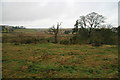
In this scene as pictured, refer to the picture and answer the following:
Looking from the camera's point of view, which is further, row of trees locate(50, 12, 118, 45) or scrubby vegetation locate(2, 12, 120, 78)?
row of trees locate(50, 12, 118, 45)

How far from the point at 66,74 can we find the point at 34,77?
6.45ft

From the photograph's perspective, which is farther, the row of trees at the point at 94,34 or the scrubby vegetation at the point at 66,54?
the row of trees at the point at 94,34

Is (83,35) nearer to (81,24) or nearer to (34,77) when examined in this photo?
(81,24)

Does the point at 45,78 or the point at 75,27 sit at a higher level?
the point at 75,27

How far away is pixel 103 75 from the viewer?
8.38 meters

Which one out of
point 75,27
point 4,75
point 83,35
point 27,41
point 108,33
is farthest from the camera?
point 75,27

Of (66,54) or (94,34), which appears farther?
(94,34)

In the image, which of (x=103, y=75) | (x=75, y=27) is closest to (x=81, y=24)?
(x=75, y=27)

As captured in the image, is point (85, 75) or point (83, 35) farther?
point (83, 35)

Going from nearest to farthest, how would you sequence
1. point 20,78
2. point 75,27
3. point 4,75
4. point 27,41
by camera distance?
1. point 20,78
2. point 4,75
3. point 27,41
4. point 75,27

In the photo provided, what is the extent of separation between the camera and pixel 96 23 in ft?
137

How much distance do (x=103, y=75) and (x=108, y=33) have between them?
2210cm

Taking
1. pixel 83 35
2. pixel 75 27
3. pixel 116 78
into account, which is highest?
pixel 75 27

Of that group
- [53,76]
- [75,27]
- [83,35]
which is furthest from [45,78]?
[75,27]
